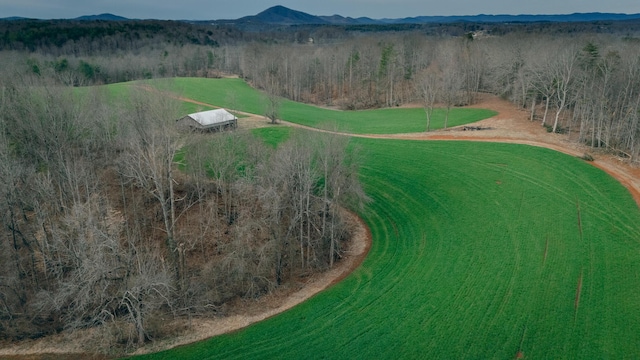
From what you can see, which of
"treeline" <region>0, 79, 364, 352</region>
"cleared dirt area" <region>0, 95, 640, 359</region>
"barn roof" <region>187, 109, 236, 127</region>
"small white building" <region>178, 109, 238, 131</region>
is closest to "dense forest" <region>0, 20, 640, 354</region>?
"treeline" <region>0, 79, 364, 352</region>

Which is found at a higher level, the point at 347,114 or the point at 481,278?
the point at 347,114

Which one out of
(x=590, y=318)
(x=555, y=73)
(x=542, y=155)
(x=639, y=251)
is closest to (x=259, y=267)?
(x=590, y=318)

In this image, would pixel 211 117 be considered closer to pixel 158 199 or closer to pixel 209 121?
pixel 209 121

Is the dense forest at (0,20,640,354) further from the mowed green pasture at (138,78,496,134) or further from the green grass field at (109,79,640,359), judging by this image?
the mowed green pasture at (138,78,496,134)

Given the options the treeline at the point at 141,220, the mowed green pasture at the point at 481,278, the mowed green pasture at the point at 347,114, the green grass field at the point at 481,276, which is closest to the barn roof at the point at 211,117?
the mowed green pasture at the point at 347,114

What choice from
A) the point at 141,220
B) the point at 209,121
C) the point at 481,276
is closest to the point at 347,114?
the point at 209,121
